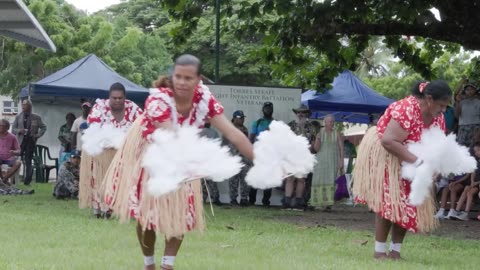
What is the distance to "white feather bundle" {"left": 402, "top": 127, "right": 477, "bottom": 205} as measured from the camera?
22.0ft

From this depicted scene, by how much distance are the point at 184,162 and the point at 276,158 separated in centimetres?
54

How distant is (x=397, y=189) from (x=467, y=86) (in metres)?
6.49

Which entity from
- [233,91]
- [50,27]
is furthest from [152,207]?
[50,27]

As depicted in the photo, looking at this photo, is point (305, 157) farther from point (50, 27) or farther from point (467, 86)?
point (50, 27)

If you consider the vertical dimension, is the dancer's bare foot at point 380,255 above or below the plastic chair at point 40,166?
below

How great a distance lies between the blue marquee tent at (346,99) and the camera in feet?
53.3

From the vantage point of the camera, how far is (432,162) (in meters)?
6.73

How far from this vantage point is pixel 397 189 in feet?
23.4

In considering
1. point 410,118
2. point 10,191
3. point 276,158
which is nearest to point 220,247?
point 410,118

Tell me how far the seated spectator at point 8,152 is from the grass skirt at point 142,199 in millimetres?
10067

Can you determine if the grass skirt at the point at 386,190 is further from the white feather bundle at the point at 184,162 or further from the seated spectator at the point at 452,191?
the seated spectator at the point at 452,191

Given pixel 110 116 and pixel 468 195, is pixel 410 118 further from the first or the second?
pixel 468 195

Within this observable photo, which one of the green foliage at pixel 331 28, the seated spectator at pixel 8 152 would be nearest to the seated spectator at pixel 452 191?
the green foliage at pixel 331 28

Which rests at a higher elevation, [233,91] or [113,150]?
[233,91]
